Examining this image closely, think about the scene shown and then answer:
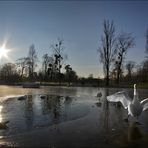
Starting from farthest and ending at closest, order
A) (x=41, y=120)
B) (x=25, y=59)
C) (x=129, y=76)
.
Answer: (x=129, y=76)
(x=25, y=59)
(x=41, y=120)

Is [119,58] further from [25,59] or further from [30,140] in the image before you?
[30,140]

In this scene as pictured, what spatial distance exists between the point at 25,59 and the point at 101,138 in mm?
75191

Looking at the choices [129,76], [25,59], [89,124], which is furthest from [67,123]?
[129,76]

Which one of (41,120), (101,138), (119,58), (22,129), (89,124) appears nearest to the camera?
(101,138)

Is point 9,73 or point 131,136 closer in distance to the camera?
point 131,136

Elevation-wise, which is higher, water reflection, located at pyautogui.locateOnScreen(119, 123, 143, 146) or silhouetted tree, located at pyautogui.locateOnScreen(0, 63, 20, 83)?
silhouetted tree, located at pyautogui.locateOnScreen(0, 63, 20, 83)

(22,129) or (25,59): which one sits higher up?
(25,59)

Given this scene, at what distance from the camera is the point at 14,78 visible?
3359 inches

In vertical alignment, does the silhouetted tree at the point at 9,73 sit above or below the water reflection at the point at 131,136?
above

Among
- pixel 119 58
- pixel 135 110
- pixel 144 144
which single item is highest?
pixel 119 58

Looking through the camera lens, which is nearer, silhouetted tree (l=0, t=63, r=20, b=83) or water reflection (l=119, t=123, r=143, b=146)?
water reflection (l=119, t=123, r=143, b=146)

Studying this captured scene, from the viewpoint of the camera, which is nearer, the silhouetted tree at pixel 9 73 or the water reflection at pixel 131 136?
the water reflection at pixel 131 136

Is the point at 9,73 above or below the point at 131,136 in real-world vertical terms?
above

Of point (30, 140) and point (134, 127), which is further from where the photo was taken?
point (134, 127)
